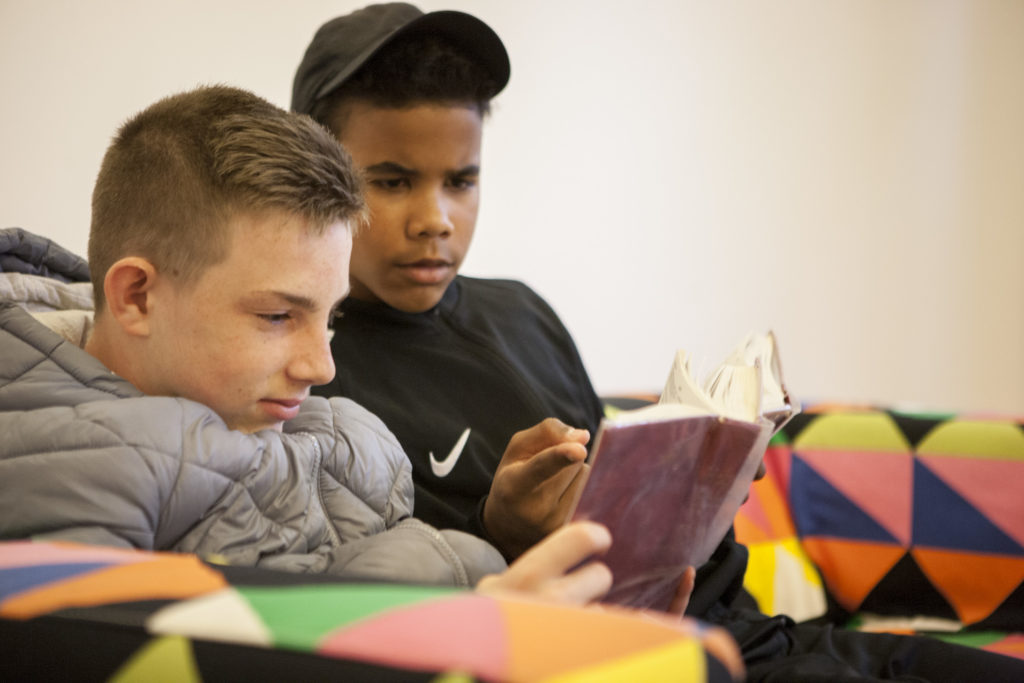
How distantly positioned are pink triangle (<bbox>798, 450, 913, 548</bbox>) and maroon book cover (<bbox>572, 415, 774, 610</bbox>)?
75 centimetres

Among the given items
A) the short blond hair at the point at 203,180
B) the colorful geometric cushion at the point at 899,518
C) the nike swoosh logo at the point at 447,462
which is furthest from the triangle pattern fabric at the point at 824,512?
the short blond hair at the point at 203,180

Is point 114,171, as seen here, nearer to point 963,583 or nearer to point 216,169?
point 216,169

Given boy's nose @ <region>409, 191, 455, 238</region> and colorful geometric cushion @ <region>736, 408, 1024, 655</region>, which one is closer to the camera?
boy's nose @ <region>409, 191, 455, 238</region>

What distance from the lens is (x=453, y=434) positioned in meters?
1.03

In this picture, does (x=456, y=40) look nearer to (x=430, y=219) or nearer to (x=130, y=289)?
(x=430, y=219)

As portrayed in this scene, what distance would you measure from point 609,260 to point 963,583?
1.07 metres

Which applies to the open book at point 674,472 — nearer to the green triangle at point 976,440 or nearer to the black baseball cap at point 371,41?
the black baseball cap at point 371,41

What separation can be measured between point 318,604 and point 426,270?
0.71 m

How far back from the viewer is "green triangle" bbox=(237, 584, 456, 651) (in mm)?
397

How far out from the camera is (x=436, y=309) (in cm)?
118

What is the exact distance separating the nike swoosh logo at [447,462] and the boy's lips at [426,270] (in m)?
0.20

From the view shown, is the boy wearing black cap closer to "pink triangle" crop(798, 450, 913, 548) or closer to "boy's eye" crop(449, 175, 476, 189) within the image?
"boy's eye" crop(449, 175, 476, 189)

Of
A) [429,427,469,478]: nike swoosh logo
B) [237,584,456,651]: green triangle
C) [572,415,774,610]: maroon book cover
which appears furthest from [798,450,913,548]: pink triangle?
[237,584,456,651]: green triangle

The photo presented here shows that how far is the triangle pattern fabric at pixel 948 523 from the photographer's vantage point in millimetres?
1310
